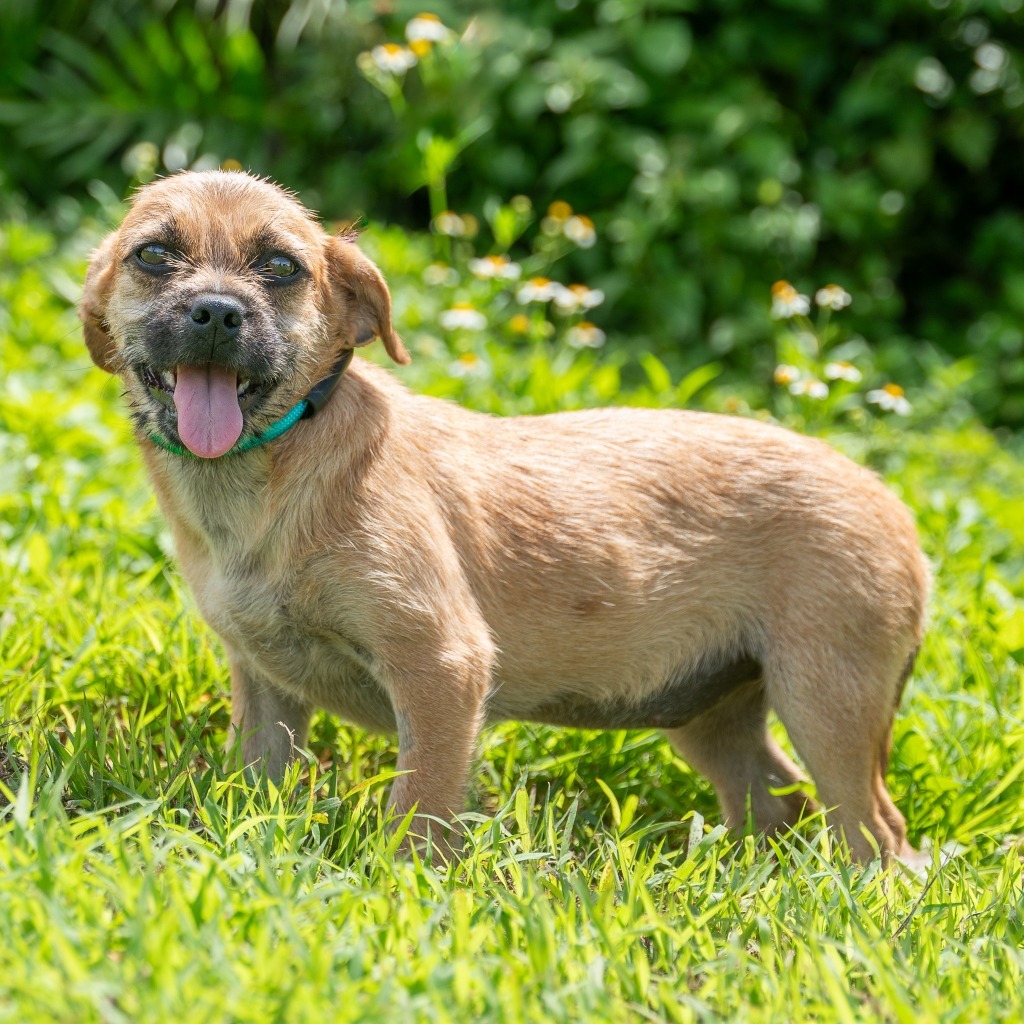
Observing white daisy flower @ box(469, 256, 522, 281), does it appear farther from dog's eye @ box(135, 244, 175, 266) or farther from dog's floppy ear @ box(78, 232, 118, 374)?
dog's eye @ box(135, 244, 175, 266)

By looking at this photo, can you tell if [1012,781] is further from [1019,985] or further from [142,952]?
[142,952]

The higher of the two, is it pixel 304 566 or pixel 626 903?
pixel 304 566

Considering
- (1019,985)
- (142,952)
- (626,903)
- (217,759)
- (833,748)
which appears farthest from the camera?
(833,748)

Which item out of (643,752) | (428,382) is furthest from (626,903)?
(428,382)

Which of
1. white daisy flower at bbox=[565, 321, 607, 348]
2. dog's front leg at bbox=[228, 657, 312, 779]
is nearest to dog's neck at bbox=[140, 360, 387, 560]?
dog's front leg at bbox=[228, 657, 312, 779]

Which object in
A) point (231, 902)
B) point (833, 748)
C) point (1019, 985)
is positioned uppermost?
point (231, 902)

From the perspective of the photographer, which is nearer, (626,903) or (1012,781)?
(626,903)

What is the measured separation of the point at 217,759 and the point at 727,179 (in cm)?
588

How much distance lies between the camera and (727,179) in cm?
839

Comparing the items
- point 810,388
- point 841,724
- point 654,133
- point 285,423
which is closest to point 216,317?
point 285,423

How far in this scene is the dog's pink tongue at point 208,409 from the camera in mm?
3305

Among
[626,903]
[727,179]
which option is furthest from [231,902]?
[727,179]

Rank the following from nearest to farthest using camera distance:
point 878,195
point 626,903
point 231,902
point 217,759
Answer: point 231,902
point 626,903
point 217,759
point 878,195

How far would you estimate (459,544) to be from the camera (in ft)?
12.0
